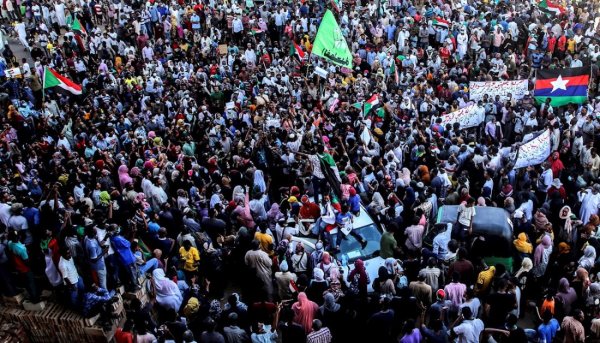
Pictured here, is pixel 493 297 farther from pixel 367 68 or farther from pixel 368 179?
pixel 367 68

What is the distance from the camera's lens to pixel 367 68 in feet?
63.2

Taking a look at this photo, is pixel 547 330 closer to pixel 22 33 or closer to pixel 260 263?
pixel 260 263

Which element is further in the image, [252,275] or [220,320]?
[252,275]

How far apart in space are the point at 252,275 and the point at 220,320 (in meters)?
1.42

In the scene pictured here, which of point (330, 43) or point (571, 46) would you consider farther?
point (571, 46)

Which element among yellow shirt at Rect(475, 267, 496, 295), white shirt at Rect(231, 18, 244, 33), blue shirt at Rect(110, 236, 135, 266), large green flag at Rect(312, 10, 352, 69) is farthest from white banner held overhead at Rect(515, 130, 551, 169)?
white shirt at Rect(231, 18, 244, 33)

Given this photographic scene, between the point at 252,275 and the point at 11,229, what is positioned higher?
the point at 11,229

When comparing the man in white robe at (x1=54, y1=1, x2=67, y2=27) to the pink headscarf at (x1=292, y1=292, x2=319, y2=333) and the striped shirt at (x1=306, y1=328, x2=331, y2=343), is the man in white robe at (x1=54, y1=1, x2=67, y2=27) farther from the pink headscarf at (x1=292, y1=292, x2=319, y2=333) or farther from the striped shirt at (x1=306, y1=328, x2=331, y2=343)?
the striped shirt at (x1=306, y1=328, x2=331, y2=343)

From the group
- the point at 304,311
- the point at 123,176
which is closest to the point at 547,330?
the point at 304,311

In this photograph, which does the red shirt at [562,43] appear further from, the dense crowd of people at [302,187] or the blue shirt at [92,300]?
the blue shirt at [92,300]

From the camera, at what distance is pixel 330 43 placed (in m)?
15.7

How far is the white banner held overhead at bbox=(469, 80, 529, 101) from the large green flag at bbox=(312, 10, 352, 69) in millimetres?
3307

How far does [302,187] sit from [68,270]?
17.0 ft

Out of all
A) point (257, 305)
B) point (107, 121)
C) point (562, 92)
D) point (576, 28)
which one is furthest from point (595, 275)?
point (576, 28)
